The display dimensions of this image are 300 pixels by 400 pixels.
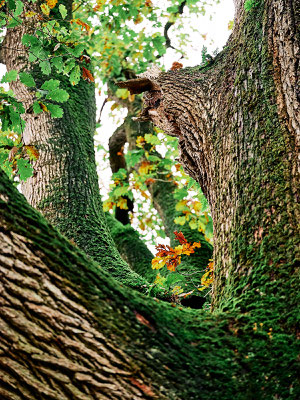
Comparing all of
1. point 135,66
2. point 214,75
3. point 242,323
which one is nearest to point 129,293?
point 242,323

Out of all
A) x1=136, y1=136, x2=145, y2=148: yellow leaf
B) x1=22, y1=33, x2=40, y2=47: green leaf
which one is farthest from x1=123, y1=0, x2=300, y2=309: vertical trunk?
x1=136, y1=136, x2=145, y2=148: yellow leaf

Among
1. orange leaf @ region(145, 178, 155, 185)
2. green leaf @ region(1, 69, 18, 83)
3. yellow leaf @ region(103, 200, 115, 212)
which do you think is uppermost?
green leaf @ region(1, 69, 18, 83)

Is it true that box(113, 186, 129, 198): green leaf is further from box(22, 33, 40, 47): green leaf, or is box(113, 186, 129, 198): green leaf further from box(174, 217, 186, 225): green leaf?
box(22, 33, 40, 47): green leaf

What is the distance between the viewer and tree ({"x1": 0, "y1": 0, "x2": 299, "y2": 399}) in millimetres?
1035

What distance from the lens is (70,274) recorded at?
114 cm

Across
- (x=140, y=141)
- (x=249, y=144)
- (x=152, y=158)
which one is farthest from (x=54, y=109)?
(x=140, y=141)

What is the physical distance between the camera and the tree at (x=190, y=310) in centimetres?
104

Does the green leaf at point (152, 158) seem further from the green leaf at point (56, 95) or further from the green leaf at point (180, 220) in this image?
the green leaf at point (56, 95)

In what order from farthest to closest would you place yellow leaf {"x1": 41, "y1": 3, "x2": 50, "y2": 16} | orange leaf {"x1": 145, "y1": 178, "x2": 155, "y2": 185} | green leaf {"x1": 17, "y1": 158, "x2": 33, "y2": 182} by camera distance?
orange leaf {"x1": 145, "y1": 178, "x2": 155, "y2": 185}, yellow leaf {"x1": 41, "y1": 3, "x2": 50, "y2": 16}, green leaf {"x1": 17, "y1": 158, "x2": 33, "y2": 182}

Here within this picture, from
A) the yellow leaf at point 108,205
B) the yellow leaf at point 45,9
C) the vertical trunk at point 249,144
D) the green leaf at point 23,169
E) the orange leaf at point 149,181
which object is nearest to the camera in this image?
the vertical trunk at point 249,144

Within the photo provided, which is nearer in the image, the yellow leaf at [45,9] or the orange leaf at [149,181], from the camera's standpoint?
the yellow leaf at [45,9]

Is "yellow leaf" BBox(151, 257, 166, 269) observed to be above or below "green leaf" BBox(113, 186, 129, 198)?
below

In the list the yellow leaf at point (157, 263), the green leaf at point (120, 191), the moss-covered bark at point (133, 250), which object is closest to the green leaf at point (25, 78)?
the yellow leaf at point (157, 263)

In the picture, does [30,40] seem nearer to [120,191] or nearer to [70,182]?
[70,182]
